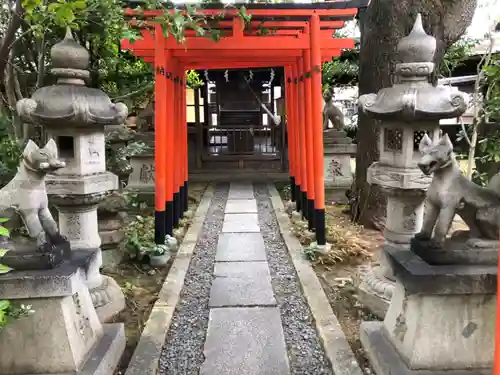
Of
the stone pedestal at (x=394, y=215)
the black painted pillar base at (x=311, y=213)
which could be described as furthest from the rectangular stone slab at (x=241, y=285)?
the black painted pillar base at (x=311, y=213)

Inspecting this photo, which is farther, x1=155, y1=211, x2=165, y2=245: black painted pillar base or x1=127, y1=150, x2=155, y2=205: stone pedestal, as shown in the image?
x1=127, y1=150, x2=155, y2=205: stone pedestal

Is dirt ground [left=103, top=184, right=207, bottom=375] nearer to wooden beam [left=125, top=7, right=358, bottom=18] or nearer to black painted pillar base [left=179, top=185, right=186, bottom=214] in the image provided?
black painted pillar base [left=179, top=185, right=186, bottom=214]

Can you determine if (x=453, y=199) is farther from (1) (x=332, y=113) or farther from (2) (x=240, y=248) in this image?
(1) (x=332, y=113)

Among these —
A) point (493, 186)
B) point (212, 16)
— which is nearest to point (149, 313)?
point (493, 186)

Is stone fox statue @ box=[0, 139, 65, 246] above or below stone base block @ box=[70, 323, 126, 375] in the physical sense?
above

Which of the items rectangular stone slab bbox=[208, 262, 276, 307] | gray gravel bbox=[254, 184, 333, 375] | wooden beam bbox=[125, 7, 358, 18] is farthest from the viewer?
wooden beam bbox=[125, 7, 358, 18]

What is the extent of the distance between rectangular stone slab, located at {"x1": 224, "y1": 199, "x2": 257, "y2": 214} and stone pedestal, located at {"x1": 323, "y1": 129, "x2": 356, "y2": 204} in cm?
177

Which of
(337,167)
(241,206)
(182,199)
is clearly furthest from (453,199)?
(337,167)

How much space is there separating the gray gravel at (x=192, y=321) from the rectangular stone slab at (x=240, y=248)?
0.13 meters

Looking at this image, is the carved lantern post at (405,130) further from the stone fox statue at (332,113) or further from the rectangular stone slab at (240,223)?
the stone fox statue at (332,113)

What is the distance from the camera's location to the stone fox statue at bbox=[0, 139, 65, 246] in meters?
2.66

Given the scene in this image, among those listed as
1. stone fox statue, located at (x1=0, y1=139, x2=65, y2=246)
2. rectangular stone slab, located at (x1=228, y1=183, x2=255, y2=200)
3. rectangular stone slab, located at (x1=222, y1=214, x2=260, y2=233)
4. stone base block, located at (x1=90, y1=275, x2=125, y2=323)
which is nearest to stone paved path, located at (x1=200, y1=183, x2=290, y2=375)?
rectangular stone slab, located at (x1=222, y1=214, x2=260, y2=233)

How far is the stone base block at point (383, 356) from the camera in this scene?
2.55 m

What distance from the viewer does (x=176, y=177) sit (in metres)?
6.86
